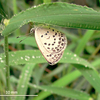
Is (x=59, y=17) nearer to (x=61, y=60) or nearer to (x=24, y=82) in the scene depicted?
(x=61, y=60)

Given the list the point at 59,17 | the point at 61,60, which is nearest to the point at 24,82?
the point at 61,60

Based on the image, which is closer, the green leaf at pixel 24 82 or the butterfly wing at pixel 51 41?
the butterfly wing at pixel 51 41

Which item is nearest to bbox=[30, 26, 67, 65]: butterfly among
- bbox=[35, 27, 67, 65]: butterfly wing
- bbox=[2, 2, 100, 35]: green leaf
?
bbox=[35, 27, 67, 65]: butterfly wing

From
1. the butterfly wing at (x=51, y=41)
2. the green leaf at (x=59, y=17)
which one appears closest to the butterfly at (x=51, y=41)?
the butterfly wing at (x=51, y=41)

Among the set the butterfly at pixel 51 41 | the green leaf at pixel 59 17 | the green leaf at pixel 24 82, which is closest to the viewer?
the green leaf at pixel 59 17

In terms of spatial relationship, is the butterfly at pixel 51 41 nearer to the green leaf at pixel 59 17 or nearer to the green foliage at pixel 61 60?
the green foliage at pixel 61 60

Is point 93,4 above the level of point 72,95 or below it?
above

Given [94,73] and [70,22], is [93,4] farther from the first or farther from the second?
[70,22]

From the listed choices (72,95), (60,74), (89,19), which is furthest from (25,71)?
(89,19)
